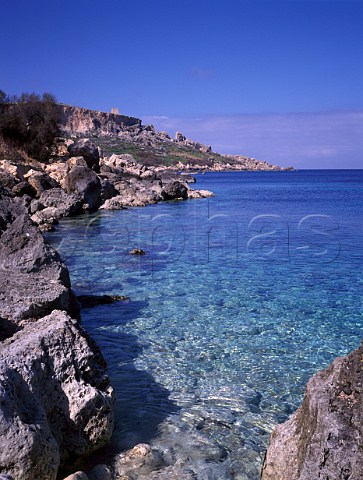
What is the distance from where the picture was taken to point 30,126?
47.2 metres

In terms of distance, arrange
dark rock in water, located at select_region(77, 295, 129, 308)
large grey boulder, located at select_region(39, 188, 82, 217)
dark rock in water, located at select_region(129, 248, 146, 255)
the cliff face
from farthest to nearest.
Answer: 1. the cliff face
2. large grey boulder, located at select_region(39, 188, 82, 217)
3. dark rock in water, located at select_region(129, 248, 146, 255)
4. dark rock in water, located at select_region(77, 295, 129, 308)

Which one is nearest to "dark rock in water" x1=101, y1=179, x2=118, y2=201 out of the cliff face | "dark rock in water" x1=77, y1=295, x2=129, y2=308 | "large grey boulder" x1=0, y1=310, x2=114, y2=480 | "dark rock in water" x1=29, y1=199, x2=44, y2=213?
"dark rock in water" x1=29, y1=199, x2=44, y2=213

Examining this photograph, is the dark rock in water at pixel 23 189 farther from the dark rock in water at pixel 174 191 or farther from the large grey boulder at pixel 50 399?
the large grey boulder at pixel 50 399

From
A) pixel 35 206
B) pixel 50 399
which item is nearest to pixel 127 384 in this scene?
pixel 50 399

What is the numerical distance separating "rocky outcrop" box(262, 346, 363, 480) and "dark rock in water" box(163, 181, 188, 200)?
42269mm

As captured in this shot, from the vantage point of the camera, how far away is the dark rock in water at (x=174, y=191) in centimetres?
4647

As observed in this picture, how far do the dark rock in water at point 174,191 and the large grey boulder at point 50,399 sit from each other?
40533 mm

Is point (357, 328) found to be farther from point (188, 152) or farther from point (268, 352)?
point (188, 152)

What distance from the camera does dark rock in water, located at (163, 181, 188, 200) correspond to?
4647 cm

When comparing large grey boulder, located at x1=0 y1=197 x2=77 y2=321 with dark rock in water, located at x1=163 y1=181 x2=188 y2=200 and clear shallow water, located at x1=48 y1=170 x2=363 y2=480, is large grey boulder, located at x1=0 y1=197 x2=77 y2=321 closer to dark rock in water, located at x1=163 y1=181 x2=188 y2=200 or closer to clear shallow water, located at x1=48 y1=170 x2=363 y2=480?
clear shallow water, located at x1=48 y1=170 x2=363 y2=480

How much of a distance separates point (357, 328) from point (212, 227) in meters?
18.0

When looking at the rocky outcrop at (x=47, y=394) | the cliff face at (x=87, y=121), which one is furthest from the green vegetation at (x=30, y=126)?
the cliff face at (x=87, y=121)

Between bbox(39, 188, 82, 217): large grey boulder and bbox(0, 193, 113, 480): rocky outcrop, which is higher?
bbox(39, 188, 82, 217): large grey boulder

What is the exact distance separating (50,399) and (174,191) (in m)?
42.0
